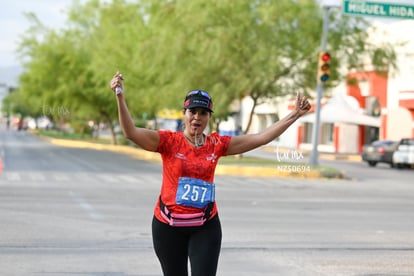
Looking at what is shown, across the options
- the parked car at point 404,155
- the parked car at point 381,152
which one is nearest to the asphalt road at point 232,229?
the parked car at point 404,155

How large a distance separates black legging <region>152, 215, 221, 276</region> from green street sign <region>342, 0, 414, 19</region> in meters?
20.3

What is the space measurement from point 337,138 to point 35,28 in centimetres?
2157

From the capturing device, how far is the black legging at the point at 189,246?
5.48 m

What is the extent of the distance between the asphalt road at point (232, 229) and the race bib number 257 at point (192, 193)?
3491 millimetres

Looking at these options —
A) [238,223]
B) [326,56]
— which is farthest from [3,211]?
[326,56]

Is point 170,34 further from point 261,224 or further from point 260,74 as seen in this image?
point 261,224

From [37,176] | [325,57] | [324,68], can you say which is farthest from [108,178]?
[325,57]

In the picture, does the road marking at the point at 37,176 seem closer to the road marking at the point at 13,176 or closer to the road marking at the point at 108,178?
the road marking at the point at 13,176

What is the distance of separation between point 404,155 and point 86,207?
2833cm

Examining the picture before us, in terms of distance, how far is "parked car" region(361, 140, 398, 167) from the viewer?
42.0 metres

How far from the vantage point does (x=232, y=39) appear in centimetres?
3391

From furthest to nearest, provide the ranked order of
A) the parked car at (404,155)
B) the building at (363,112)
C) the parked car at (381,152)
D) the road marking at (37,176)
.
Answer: the building at (363,112)
the parked car at (381,152)
the parked car at (404,155)
the road marking at (37,176)

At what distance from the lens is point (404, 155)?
41.3m

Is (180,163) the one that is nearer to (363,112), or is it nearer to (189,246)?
(189,246)
